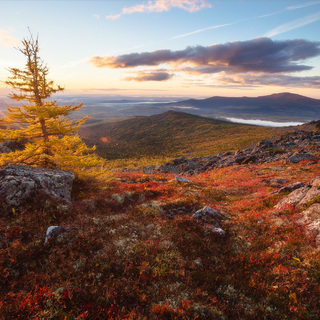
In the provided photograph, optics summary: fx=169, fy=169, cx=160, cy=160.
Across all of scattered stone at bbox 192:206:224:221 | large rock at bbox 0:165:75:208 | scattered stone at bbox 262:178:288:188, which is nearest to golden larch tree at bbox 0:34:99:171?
large rock at bbox 0:165:75:208

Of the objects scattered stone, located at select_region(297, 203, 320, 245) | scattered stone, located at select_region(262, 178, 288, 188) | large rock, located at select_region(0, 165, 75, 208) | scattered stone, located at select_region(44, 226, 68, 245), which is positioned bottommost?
scattered stone, located at select_region(262, 178, 288, 188)

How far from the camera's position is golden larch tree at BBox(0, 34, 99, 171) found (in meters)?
12.4

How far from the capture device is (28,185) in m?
9.45

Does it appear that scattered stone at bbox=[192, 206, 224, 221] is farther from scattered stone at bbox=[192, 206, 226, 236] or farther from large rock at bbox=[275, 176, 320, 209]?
large rock at bbox=[275, 176, 320, 209]

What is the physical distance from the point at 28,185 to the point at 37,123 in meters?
6.73

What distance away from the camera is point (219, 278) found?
6.09 metres

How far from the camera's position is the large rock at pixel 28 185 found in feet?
29.0

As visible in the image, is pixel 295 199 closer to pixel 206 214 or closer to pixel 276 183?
pixel 206 214

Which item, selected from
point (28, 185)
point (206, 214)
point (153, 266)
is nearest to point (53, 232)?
point (28, 185)

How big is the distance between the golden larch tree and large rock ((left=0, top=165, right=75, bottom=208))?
2.28 m

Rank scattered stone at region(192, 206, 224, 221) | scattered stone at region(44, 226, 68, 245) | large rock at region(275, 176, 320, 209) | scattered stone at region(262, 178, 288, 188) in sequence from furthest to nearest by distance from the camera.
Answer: scattered stone at region(262, 178, 288, 188) → large rock at region(275, 176, 320, 209) → scattered stone at region(192, 206, 224, 221) → scattered stone at region(44, 226, 68, 245)

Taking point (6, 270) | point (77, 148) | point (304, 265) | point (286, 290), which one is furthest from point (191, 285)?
point (77, 148)

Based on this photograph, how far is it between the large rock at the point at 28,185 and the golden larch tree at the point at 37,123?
7.48ft

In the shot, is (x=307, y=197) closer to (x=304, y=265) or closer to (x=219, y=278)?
(x=304, y=265)
